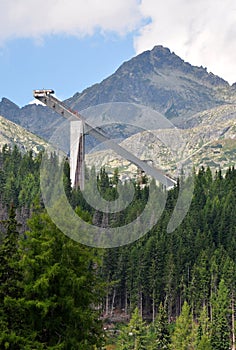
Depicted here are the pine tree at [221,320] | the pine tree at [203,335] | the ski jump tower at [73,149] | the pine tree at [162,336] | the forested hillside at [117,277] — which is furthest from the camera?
the pine tree at [221,320]

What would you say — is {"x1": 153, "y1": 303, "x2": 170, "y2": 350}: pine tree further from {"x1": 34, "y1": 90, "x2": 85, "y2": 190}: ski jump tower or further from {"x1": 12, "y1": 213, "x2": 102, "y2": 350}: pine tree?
{"x1": 12, "y1": 213, "x2": 102, "y2": 350}: pine tree

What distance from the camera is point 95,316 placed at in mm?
17797

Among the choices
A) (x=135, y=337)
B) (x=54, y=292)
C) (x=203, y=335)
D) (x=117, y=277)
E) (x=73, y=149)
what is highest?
(x=73, y=149)

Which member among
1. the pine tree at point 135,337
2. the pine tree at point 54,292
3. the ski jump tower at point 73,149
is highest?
the ski jump tower at point 73,149

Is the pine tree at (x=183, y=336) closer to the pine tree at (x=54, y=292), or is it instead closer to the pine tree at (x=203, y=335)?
the pine tree at (x=203, y=335)

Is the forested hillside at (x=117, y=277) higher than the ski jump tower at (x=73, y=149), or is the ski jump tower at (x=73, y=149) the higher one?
the ski jump tower at (x=73, y=149)

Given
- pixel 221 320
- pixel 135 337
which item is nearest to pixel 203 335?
pixel 221 320

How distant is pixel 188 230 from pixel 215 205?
1105cm

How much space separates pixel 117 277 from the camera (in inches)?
2559

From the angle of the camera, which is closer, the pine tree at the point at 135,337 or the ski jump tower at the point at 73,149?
the ski jump tower at the point at 73,149

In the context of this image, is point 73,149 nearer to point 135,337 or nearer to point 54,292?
point 135,337

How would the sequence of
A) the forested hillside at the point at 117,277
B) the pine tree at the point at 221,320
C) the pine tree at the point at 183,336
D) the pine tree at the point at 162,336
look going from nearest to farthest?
the forested hillside at the point at 117,277 < the pine tree at the point at 162,336 < the pine tree at the point at 183,336 < the pine tree at the point at 221,320

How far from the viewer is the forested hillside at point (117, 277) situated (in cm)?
1591

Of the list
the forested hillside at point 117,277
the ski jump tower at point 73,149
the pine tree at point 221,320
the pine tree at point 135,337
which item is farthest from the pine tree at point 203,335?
the ski jump tower at point 73,149
